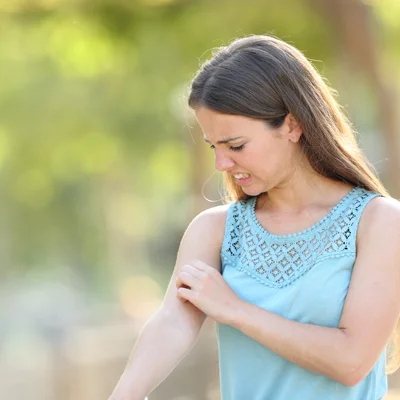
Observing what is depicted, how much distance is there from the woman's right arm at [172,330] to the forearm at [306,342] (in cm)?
23

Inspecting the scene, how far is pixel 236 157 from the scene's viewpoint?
230cm

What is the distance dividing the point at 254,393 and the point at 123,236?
818 inches

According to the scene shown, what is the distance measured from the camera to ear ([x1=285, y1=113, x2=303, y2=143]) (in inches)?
91.9

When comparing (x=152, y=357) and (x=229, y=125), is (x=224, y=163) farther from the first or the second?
(x=152, y=357)

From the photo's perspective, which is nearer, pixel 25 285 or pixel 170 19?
pixel 170 19

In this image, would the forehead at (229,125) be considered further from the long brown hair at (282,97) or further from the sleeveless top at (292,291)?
the sleeveless top at (292,291)

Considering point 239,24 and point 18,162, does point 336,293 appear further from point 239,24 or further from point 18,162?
point 18,162

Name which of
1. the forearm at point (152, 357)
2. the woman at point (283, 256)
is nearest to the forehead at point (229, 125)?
the woman at point (283, 256)

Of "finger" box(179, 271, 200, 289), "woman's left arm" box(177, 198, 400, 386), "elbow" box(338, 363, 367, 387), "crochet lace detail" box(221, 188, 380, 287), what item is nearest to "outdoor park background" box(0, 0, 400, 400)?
"crochet lace detail" box(221, 188, 380, 287)

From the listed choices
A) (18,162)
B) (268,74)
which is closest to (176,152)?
(18,162)

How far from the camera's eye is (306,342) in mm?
2133

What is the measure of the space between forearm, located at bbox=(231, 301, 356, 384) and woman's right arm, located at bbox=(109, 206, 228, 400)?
0.75ft

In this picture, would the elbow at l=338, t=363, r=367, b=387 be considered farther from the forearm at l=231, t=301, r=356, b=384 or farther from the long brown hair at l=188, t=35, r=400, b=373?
the long brown hair at l=188, t=35, r=400, b=373

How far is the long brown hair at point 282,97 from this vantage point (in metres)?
2.29
